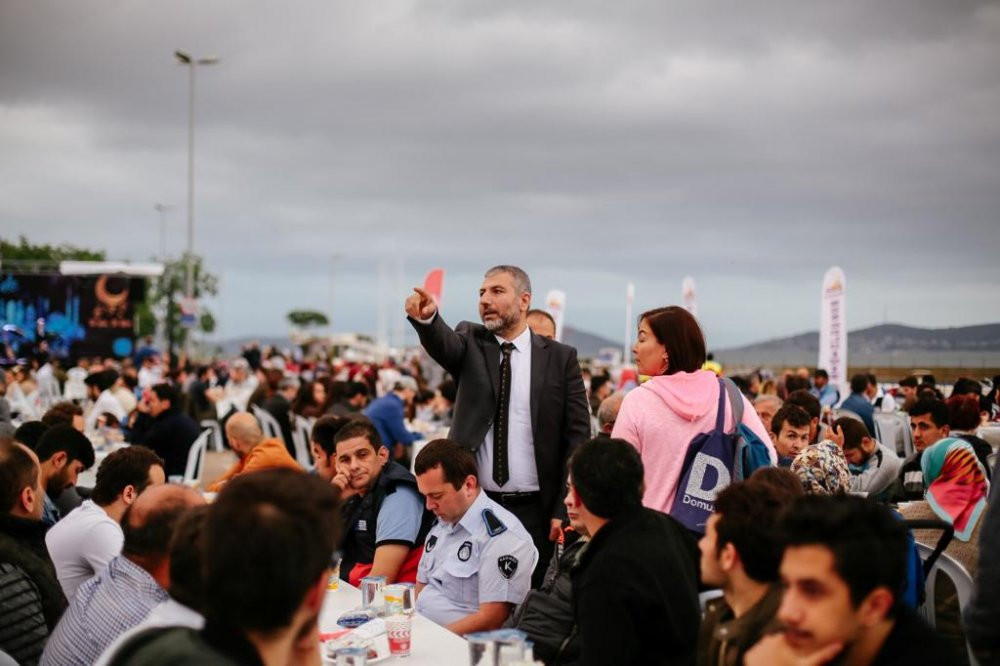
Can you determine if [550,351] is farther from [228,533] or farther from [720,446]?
[228,533]

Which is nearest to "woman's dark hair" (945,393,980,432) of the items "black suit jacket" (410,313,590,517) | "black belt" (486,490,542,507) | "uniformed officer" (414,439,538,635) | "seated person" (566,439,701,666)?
"black suit jacket" (410,313,590,517)

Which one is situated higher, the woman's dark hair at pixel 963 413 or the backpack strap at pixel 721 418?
the backpack strap at pixel 721 418

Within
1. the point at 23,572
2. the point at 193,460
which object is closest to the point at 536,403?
the point at 23,572

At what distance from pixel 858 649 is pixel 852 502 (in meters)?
0.31

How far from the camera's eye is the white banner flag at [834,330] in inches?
574

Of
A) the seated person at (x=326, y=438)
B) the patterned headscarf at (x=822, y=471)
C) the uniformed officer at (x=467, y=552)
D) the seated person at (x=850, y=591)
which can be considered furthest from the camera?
the seated person at (x=326, y=438)

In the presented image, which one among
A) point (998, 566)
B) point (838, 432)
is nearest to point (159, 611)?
point (998, 566)

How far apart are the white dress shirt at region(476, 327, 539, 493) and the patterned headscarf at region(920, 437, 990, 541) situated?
2.18m

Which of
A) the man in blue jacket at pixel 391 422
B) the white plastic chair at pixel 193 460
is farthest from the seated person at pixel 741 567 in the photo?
the white plastic chair at pixel 193 460

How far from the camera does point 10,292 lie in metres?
29.2

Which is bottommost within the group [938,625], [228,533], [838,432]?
[938,625]

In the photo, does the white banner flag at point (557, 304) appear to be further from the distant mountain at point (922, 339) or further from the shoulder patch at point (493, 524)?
the shoulder patch at point (493, 524)

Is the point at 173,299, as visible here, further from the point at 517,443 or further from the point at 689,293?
the point at 517,443

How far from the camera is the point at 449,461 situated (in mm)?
4273
